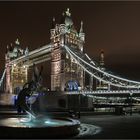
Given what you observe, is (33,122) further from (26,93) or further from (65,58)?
(65,58)

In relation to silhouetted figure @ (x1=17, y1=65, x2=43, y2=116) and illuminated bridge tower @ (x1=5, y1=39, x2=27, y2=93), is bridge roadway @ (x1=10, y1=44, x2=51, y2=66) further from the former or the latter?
silhouetted figure @ (x1=17, y1=65, x2=43, y2=116)

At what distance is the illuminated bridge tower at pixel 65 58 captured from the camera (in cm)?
6544

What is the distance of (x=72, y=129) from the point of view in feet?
52.7

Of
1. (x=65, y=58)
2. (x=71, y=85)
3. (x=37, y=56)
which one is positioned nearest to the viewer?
(x=71, y=85)

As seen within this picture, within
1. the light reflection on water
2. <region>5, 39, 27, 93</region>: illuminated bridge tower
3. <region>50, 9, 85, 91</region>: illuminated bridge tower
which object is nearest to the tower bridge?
<region>50, 9, 85, 91</region>: illuminated bridge tower

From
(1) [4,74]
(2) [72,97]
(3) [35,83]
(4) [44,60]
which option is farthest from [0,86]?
(3) [35,83]

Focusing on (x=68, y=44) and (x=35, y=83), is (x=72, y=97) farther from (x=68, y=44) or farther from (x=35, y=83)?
(x=35, y=83)

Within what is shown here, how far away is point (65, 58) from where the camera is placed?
67.8 metres

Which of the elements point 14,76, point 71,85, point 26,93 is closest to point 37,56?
point 14,76

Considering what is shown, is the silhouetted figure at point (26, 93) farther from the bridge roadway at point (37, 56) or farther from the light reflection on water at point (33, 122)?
the bridge roadway at point (37, 56)

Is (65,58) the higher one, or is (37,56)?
(37,56)

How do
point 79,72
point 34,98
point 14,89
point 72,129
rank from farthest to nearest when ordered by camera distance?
point 14,89 → point 79,72 → point 34,98 → point 72,129

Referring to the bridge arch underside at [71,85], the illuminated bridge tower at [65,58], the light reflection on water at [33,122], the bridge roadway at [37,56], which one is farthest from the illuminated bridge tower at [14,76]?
the light reflection on water at [33,122]

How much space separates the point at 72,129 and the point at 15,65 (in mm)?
73372
